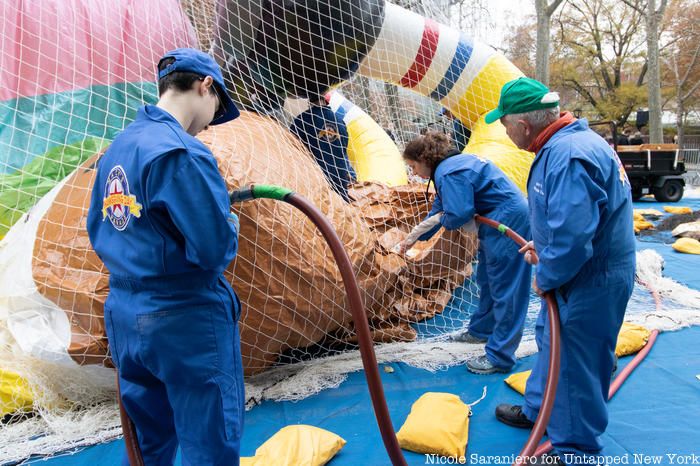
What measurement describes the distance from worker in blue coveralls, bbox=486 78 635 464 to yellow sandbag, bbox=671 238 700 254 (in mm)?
3992

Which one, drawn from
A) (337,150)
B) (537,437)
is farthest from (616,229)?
(337,150)

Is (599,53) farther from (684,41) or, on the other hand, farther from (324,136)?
(324,136)

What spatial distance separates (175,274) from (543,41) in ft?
33.4

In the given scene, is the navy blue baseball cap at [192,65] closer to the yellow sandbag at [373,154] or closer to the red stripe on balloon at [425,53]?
the red stripe on balloon at [425,53]

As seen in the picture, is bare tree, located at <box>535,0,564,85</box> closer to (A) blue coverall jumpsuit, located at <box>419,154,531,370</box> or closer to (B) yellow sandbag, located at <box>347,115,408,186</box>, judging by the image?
(B) yellow sandbag, located at <box>347,115,408,186</box>

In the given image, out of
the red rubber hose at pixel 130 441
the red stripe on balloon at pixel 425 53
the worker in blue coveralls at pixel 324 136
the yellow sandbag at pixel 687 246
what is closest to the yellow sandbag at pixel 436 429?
A: the red rubber hose at pixel 130 441

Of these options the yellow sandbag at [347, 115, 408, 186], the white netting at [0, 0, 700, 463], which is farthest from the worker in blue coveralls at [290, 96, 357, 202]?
the yellow sandbag at [347, 115, 408, 186]

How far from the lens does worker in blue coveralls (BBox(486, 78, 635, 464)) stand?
4.94 ft

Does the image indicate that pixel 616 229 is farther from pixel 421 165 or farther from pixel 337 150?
pixel 337 150

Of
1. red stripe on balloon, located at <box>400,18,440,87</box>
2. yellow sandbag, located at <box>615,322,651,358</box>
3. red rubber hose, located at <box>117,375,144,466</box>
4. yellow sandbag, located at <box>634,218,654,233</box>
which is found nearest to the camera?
red rubber hose, located at <box>117,375,144,466</box>

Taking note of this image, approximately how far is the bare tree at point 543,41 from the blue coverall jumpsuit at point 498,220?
25.3ft

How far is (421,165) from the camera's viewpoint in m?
2.71

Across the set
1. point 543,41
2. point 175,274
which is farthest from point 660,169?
point 175,274

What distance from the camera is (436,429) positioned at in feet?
6.23
